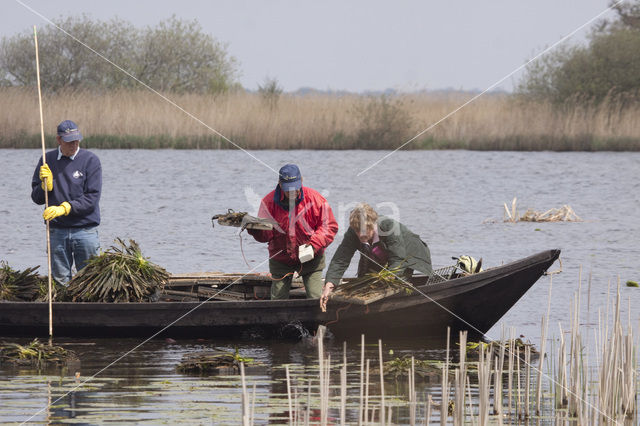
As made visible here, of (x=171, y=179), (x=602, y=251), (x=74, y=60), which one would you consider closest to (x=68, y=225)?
(x=602, y=251)

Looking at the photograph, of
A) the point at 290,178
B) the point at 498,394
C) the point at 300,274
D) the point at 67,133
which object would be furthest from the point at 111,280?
the point at 498,394

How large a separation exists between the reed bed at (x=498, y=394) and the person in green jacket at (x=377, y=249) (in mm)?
1251

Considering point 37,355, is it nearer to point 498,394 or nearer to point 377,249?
point 377,249

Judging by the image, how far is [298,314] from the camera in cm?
968

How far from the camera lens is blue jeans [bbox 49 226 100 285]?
9656 mm

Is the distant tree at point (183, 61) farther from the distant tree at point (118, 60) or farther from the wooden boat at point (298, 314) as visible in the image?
the wooden boat at point (298, 314)

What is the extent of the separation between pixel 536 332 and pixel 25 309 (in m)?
4.83

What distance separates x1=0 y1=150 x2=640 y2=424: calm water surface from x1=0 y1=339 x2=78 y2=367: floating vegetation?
0.65 feet

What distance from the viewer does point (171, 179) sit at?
27.5 meters

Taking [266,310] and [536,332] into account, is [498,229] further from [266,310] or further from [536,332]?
[266,310]

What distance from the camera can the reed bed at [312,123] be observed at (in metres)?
28.5

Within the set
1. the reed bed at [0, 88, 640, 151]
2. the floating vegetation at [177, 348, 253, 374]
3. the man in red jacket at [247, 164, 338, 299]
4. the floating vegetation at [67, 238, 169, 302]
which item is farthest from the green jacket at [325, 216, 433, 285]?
the reed bed at [0, 88, 640, 151]

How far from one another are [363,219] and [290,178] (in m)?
0.73

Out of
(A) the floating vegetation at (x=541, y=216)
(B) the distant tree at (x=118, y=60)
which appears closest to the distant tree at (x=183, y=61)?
(B) the distant tree at (x=118, y=60)
